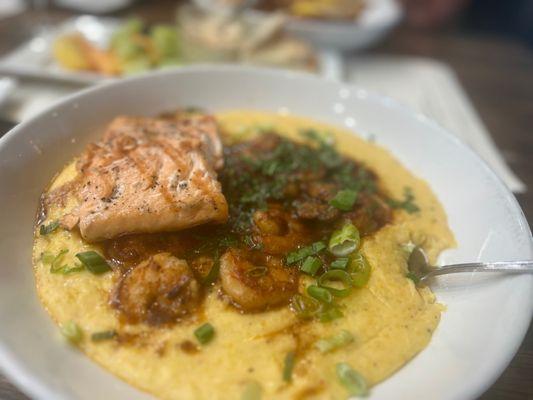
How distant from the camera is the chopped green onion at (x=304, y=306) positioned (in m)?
2.63

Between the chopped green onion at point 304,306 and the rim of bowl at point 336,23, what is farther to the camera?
the rim of bowl at point 336,23

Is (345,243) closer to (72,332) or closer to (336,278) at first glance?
(336,278)

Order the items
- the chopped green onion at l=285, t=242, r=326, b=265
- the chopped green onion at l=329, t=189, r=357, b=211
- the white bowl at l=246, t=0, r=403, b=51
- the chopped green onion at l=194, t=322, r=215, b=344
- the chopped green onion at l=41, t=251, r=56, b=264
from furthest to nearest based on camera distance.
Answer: the white bowl at l=246, t=0, r=403, b=51, the chopped green onion at l=329, t=189, r=357, b=211, the chopped green onion at l=285, t=242, r=326, b=265, the chopped green onion at l=41, t=251, r=56, b=264, the chopped green onion at l=194, t=322, r=215, b=344

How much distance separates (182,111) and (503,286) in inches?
126

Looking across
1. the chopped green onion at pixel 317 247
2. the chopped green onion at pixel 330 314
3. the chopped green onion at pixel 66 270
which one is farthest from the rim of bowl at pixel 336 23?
the chopped green onion at pixel 66 270

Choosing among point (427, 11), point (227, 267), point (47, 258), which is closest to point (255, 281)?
point (227, 267)

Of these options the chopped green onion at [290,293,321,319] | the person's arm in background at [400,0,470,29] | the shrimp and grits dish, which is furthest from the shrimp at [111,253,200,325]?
the person's arm in background at [400,0,470,29]

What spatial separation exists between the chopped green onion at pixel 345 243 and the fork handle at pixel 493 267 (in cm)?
59

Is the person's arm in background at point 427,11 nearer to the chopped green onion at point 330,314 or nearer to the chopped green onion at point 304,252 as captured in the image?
the chopped green onion at point 304,252

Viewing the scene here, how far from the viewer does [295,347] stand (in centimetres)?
247

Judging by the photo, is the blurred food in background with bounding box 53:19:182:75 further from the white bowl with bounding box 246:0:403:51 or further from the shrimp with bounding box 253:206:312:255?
the shrimp with bounding box 253:206:312:255

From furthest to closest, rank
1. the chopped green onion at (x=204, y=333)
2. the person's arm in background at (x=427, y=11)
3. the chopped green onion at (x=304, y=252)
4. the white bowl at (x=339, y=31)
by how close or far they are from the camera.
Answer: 1. the person's arm in background at (x=427, y=11)
2. the white bowl at (x=339, y=31)
3. the chopped green onion at (x=304, y=252)
4. the chopped green onion at (x=204, y=333)

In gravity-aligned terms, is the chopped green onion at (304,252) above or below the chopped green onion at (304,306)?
above

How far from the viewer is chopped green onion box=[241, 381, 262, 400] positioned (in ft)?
7.16
